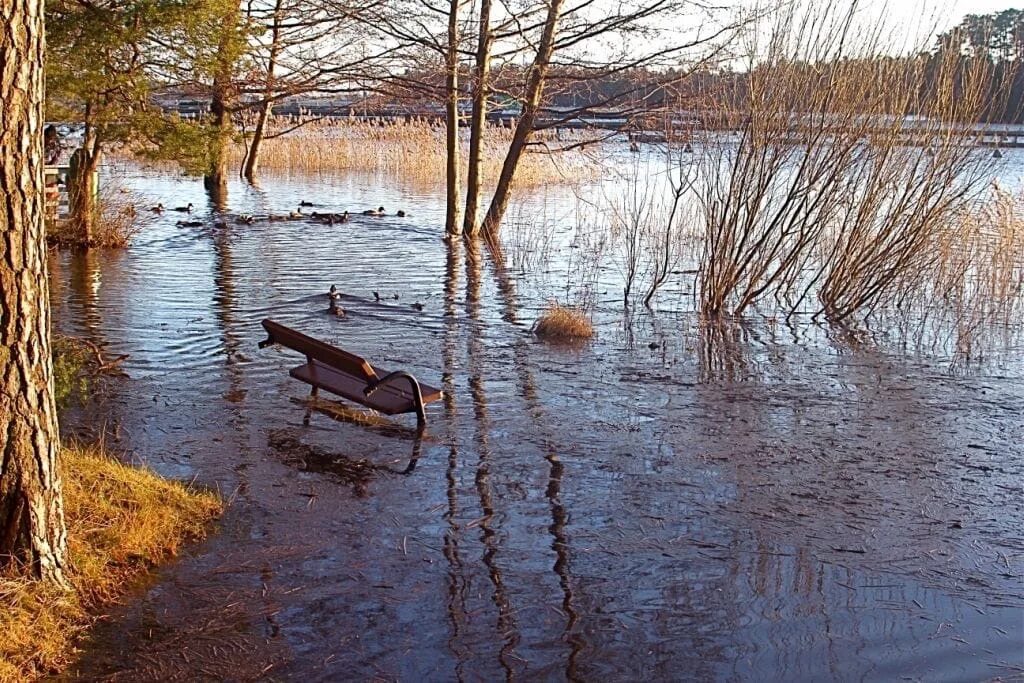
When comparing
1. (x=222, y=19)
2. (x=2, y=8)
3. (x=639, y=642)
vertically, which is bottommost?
(x=639, y=642)

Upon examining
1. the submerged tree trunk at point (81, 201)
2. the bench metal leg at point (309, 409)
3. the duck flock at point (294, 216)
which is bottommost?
the bench metal leg at point (309, 409)

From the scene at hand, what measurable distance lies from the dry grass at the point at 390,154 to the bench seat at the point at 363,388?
2213 centimetres

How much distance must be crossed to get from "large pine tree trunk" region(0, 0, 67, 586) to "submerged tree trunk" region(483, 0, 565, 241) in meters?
14.3

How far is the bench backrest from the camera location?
768 cm

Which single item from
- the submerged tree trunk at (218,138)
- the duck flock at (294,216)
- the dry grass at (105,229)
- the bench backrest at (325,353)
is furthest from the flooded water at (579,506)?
the duck flock at (294,216)

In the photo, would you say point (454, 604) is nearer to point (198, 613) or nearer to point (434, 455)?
point (198, 613)

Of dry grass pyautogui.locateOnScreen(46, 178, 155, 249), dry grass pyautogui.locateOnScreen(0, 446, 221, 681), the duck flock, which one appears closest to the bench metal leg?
dry grass pyautogui.locateOnScreen(0, 446, 221, 681)

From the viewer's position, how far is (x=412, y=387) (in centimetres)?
798

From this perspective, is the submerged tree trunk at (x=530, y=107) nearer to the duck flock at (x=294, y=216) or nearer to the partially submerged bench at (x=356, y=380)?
the duck flock at (x=294, y=216)

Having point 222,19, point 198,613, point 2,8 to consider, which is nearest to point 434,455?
point 198,613

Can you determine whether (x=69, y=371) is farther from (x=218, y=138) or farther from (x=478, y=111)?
(x=478, y=111)

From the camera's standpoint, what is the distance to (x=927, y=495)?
724 cm

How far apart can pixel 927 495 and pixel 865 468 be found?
0.60 metres

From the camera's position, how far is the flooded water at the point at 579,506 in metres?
4.98
